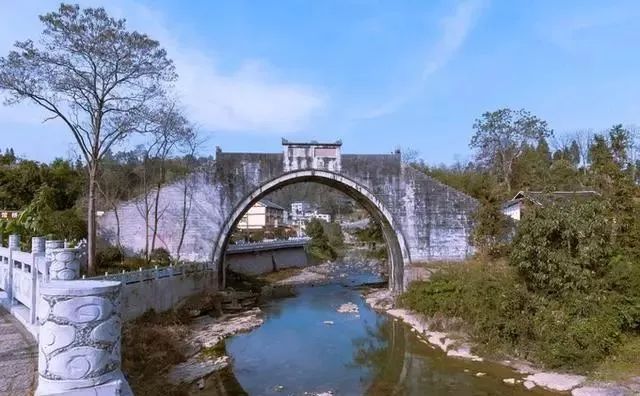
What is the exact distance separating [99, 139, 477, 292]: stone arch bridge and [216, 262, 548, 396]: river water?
412 cm

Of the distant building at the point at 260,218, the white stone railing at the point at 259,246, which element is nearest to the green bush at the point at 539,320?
the white stone railing at the point at 259,246

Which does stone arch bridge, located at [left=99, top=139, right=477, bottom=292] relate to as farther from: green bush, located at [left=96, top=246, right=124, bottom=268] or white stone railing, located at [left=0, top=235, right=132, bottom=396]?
white stone railing, located at [left=0, top=235, right=132, bottom=396]

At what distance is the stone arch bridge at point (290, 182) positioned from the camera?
22797 millimetres

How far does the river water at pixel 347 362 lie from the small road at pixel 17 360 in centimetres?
564

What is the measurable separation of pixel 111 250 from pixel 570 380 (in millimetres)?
16716

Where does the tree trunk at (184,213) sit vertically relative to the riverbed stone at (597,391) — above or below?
above

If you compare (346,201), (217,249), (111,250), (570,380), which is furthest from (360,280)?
(346,201)

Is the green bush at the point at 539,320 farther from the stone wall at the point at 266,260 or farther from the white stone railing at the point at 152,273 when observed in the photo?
the stone wall at the point at 266,260

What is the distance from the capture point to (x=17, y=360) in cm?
602

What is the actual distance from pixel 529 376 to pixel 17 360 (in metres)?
10.9

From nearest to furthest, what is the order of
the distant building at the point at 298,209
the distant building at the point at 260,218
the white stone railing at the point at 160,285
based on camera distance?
the white stone railing at the point at 160,285 < the distant building at the point at 260,218 < the distant building at the point at 298,209

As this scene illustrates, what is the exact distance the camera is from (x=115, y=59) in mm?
16625

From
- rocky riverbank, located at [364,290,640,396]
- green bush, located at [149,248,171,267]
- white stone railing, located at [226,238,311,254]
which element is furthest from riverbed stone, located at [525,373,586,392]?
white stone railing, located at [226,238,311,254]

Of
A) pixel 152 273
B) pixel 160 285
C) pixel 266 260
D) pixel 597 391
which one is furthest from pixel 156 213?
pixel 266 260
